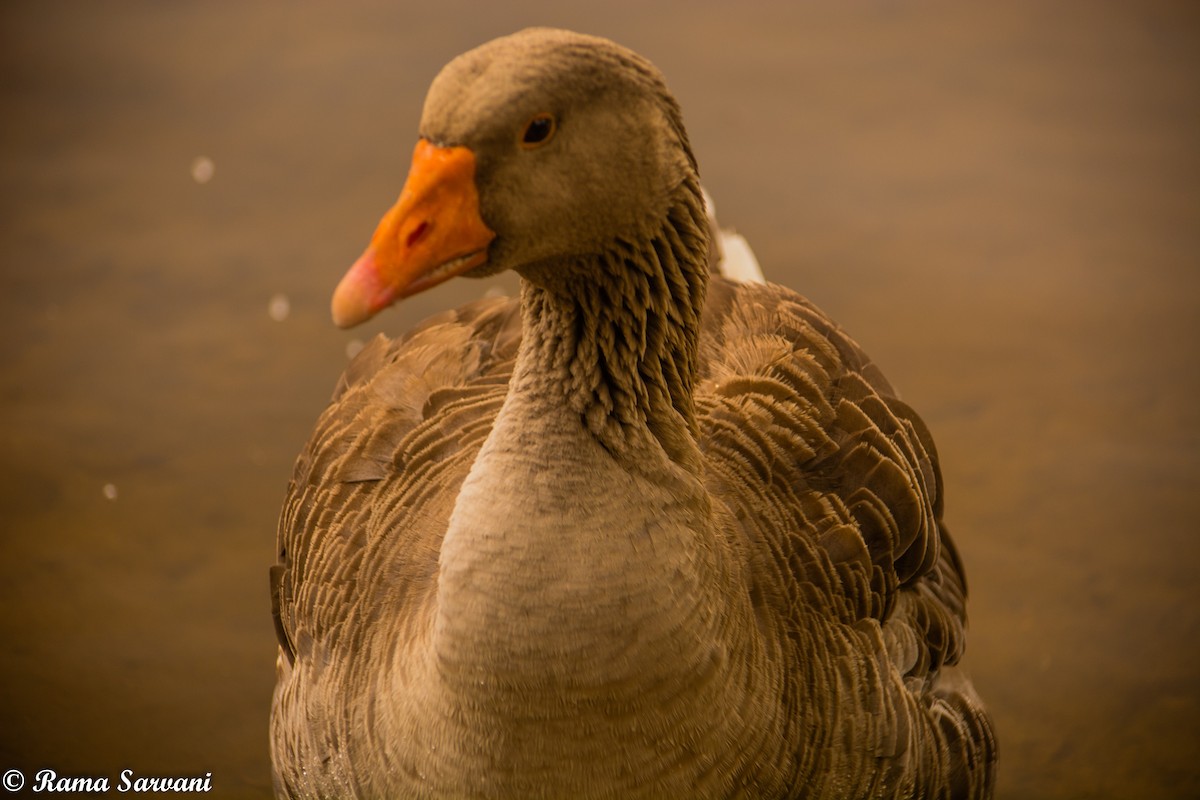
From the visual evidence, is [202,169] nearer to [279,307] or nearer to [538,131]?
[279,307]

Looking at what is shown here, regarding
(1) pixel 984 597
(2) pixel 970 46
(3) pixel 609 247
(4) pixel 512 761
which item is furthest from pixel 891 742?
(2) pixel 970 46

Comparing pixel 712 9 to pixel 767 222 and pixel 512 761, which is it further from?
pixel 512 761

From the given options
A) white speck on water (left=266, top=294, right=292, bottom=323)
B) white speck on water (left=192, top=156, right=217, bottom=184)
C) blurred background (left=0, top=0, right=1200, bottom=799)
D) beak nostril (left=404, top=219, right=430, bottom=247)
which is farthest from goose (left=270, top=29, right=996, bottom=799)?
white speck on water (left=192, top=156, right=217, bottom=184)

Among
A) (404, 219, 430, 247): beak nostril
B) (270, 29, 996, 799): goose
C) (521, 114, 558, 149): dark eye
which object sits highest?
(521, 114, 558, 149): dark eye

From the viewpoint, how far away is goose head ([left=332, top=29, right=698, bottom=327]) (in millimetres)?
1921

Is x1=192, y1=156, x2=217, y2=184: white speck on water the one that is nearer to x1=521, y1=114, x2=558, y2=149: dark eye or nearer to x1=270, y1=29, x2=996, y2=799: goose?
x1=270, y1=29, x2=996, y2=799: goose

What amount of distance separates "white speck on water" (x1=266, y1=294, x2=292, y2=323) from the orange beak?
3527 mm

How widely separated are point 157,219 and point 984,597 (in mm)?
4081

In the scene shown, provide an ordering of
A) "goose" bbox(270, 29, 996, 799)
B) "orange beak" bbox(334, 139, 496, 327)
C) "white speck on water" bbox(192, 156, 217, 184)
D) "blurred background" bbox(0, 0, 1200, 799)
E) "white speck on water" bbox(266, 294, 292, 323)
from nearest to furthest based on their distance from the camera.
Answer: "orange beak" bbox(334, 139, 496, 327), "goose" bbox(270, 29, 996, 799), "blurred background" bbox(0, 0, 1200, 799), "white speck on water" bbox(266, 294, 292, 323), "white speck on water" bbox(192, 156, 217, 184)

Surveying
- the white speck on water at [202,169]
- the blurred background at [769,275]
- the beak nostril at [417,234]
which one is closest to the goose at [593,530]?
the beak nostril at [417,234]

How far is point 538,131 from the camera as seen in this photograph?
1990 mm

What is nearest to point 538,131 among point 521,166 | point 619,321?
point 521,166

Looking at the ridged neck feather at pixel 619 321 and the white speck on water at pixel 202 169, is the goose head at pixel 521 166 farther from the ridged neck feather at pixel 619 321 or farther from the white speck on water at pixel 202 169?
the white speck on water at pixel 202 169

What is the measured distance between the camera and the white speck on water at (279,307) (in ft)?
17.5
